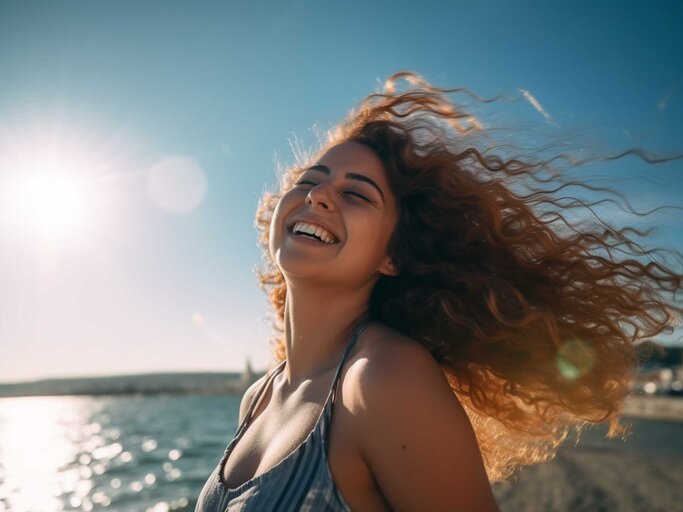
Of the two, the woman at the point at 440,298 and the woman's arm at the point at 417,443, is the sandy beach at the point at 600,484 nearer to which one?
the woman at the point at 440,298

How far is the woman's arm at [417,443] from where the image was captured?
5.42ft

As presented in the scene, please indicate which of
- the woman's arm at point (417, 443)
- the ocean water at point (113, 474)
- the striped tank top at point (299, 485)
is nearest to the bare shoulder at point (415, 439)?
the woman's arm at point (417, 443)

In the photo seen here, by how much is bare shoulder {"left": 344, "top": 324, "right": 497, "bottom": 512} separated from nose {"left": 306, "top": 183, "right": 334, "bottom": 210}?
3.07ft

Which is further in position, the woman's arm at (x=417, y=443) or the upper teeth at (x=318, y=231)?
the upper teeth at (x=318, y=231)

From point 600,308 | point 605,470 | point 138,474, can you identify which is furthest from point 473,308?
point 138,474

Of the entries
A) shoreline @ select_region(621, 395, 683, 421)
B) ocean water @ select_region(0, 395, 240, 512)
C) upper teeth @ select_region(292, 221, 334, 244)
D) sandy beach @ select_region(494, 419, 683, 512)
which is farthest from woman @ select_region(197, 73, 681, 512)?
shoreline @ select_region(621, 395, 683, 421)

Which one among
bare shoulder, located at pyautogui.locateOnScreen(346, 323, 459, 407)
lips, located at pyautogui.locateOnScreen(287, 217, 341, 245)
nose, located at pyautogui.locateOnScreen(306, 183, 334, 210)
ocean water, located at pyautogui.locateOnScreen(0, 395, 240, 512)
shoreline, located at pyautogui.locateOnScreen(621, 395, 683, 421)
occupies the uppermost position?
nose, located at pyautogui.locateOnScreen(306, 183, 334, 210)

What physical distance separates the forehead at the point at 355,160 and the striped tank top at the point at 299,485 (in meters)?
1.06

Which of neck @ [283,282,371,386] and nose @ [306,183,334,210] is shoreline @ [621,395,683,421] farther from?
nose @ [306,183,334,210]

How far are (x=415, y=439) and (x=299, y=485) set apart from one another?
0.43 metres

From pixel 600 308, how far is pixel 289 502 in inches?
61.0

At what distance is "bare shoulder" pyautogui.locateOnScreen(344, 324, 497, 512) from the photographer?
1651 mm

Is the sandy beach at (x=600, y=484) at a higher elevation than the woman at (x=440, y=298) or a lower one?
lower

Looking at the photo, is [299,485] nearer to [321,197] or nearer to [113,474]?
[321,197]
